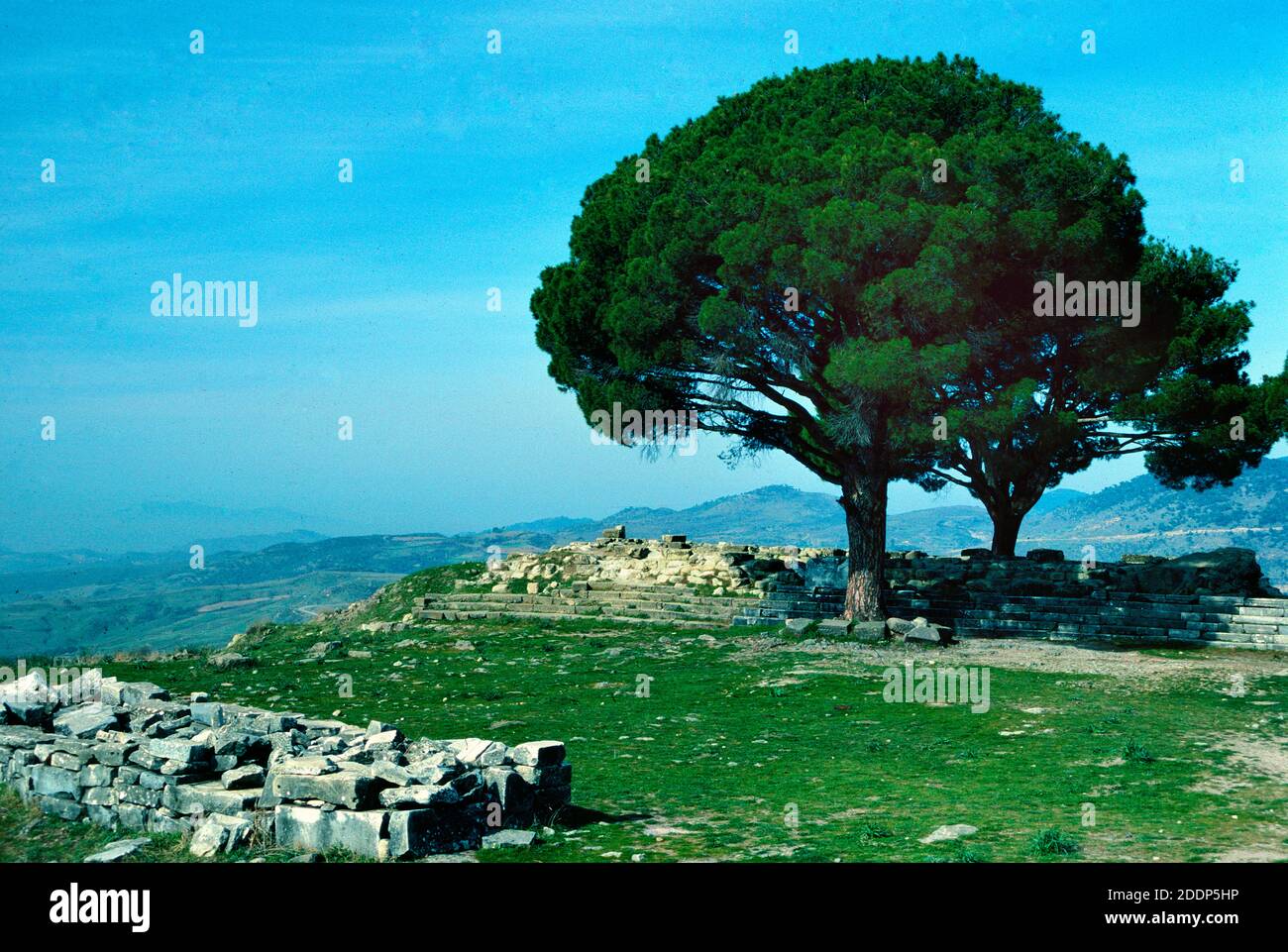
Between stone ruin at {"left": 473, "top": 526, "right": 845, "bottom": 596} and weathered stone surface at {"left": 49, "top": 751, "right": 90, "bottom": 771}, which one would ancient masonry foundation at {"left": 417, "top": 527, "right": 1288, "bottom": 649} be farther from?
weathered stone surface at {"left": 49, "top": 751, "right": 90, "bottom": 771}

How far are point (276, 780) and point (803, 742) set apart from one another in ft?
23.4

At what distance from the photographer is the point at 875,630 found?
22.9 metres

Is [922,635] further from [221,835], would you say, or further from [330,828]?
[221,835]

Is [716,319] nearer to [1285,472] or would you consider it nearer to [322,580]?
[322,580]

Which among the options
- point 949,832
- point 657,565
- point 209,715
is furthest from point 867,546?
point 209,715

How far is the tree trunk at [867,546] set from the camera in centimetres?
2464

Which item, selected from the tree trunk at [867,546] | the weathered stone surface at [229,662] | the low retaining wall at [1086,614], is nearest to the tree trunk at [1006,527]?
the low retaining wall at [1086,614]

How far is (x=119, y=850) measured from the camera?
28.4ft

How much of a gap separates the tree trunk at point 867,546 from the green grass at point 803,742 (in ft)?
9.93

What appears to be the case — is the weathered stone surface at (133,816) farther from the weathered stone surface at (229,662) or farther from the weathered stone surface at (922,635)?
the weathered stone surface at (922,635)
